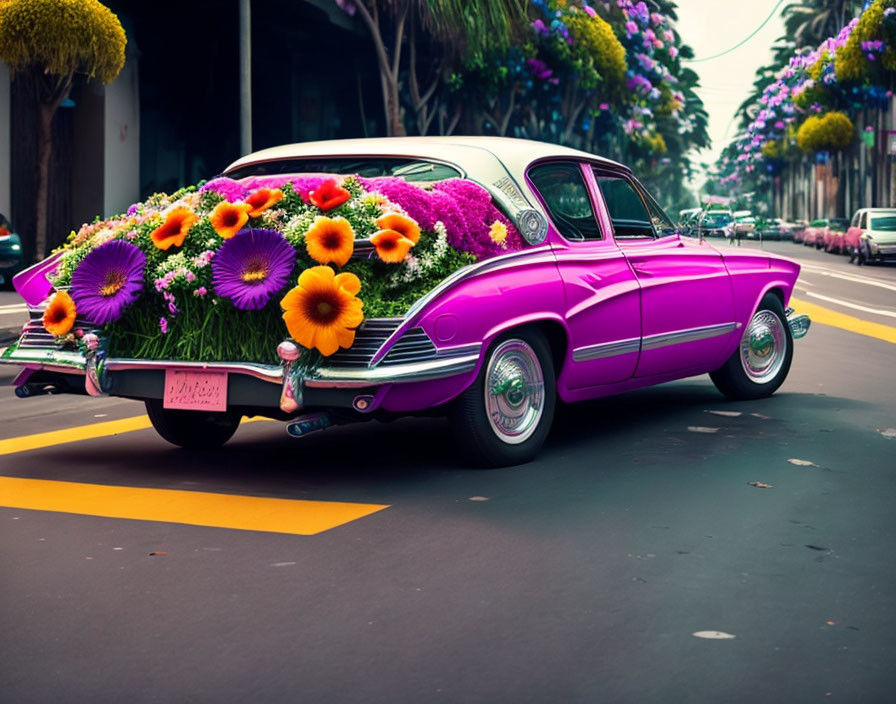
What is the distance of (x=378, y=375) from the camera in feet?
20.9

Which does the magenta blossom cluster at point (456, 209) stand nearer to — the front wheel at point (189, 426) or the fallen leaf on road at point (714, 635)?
the front wheel at point (189, 426)

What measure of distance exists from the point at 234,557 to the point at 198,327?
168 cm

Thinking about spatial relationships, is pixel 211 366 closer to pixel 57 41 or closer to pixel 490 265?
pixel 490 265

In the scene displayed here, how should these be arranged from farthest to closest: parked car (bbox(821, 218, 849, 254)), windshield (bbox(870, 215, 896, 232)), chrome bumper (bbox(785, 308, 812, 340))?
parked car (bbox(821, 218, 849, 254)) < windshield (bbox(870, 215, 896, 232)) < chrome bumper (bbox(785, 308, 812, 340))

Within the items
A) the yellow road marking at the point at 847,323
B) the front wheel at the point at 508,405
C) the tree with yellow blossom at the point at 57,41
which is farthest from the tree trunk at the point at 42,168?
the front wheel at the point at 508,405

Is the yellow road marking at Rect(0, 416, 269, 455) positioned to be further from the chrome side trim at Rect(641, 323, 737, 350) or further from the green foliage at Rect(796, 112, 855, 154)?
the green foliage at Rect(796, 112, 855, 154)

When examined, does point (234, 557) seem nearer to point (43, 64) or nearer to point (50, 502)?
point (50, 502)

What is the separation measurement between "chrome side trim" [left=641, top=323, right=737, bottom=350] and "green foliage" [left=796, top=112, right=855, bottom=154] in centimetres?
6026

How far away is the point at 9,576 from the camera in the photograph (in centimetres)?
516

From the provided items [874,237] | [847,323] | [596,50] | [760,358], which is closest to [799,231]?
[596,50]

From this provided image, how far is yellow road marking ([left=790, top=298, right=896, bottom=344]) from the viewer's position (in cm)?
1630

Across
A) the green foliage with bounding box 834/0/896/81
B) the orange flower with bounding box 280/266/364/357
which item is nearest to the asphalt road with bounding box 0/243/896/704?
the orange flower with bounding box 280/266/364/357

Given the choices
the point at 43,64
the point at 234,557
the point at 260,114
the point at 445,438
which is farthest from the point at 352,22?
the point at 234,557

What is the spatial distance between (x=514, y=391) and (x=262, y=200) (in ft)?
4.97
